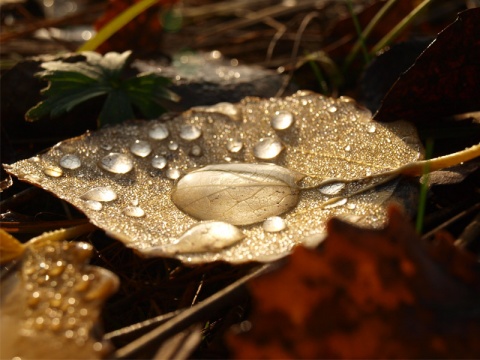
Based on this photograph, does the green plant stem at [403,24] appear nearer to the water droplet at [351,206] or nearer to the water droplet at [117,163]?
the water droplet at [351,206]

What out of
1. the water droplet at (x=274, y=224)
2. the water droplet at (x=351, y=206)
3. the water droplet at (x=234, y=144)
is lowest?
the water droplet at (x=274, y=224)

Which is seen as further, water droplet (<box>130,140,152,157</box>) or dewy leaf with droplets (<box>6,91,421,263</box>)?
water droplet (<box>130,140,152,157</box>)

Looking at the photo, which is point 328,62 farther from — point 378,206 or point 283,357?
point 283,357

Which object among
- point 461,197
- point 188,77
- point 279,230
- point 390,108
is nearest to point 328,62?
point 188,77

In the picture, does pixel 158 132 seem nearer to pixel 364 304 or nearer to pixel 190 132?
pixel 190 132

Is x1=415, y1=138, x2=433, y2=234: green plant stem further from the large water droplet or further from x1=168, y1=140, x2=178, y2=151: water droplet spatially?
x1=168, y1=140, x2=178, y2=151: water droplet

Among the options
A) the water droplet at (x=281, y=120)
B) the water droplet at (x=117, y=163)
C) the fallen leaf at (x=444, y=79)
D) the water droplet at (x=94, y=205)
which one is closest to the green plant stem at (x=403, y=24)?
the fallen leaf at (x=444, y=79)

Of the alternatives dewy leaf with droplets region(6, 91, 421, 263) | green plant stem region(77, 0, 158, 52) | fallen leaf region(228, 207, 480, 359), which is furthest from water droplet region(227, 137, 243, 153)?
green plant stem region(77, 0, 158, 52)
